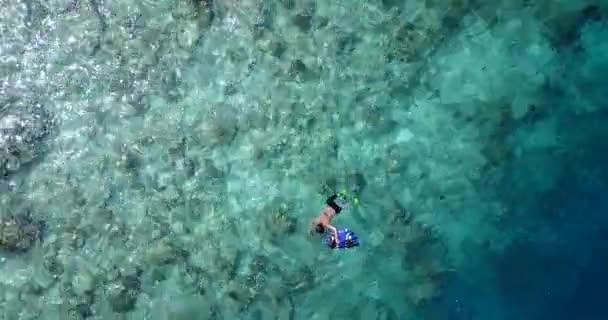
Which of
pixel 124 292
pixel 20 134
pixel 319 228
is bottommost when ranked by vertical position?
pixel 124 292

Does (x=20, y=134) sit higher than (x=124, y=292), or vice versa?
(x=20, y=134)

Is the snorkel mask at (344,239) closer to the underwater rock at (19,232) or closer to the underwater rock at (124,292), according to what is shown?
the underwater rock at (124,292)

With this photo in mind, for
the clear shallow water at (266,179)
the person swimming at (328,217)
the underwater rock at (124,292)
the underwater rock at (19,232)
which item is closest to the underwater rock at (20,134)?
the clear shallow water at (266,179)

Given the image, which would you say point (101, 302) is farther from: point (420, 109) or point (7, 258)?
point (420, 109)

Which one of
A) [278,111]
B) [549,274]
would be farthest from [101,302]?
[549,274]

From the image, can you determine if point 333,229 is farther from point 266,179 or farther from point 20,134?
point 20,134

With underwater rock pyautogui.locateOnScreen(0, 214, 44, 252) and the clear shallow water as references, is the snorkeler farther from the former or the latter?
underwater rock pyautogui.locateOnScreen(0, 214, 44, 252)

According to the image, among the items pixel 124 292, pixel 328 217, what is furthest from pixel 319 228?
pixel 124 292
